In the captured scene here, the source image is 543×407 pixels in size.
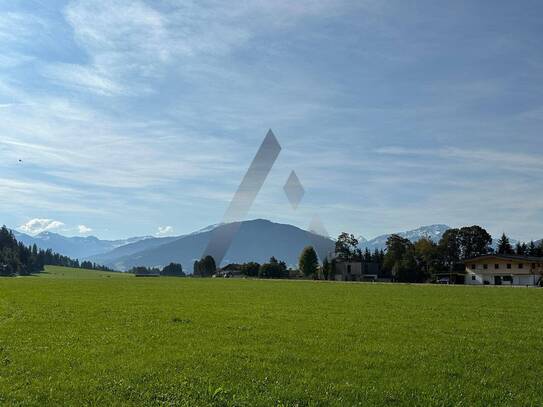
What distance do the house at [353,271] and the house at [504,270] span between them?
49.5 m

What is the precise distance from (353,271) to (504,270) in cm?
6223

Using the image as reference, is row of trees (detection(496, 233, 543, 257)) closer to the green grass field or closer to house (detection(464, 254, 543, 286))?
house (detection(464, 254, 543, 286))

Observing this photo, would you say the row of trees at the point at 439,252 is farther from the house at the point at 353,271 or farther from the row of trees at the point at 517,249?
the house at the point at 353,271

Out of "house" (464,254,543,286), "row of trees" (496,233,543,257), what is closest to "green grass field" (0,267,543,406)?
"house" (464,254,543,286)

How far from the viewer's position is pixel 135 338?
19.9 m

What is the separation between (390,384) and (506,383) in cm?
298

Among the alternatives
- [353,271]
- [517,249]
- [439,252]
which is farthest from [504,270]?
[353,271]

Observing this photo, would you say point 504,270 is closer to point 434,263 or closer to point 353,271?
point 434,263

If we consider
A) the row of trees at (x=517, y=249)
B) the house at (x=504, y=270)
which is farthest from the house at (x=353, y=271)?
the house at (x=504, y=270)

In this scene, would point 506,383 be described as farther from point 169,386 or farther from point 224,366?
point 169,386

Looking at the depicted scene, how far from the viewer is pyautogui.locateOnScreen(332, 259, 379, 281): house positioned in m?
171

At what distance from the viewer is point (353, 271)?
176 metres

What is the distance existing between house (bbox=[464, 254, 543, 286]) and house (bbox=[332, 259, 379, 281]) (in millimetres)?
49497

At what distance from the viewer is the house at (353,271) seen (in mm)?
171125
